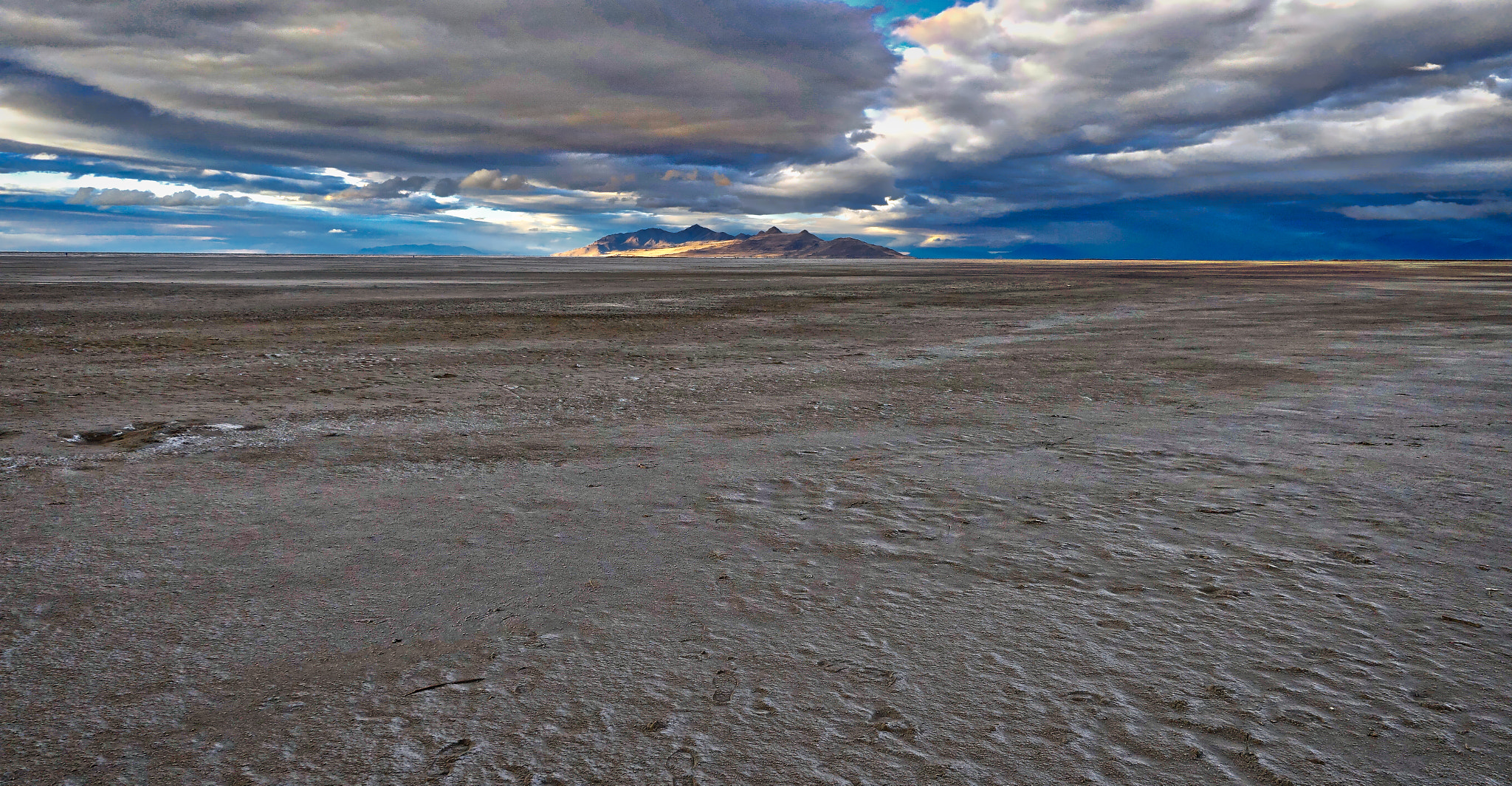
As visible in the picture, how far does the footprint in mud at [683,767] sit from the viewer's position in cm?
207

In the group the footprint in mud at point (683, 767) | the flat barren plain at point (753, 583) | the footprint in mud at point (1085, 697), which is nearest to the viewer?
the footprint in mud at point (683, 767)

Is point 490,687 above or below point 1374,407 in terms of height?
below

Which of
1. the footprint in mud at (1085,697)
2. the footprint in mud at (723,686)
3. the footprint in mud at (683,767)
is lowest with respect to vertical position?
the footprint in mud at (683,767)

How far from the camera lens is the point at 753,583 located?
3309mm

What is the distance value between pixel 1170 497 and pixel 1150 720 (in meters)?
2.40

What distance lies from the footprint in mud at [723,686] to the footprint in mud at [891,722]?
1.38ft

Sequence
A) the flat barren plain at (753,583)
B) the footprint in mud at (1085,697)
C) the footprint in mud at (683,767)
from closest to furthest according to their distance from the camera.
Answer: the footprint in mud at (683,767), the flat barren plain at (753,583), the footprint in mud at (1085,697)

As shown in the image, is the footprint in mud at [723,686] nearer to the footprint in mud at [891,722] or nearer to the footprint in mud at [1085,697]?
the footprint in mud at [891,722]

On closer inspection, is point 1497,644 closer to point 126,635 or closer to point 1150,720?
point 1150,720

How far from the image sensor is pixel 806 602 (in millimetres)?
3125

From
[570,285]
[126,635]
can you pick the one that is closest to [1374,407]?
[126,635]

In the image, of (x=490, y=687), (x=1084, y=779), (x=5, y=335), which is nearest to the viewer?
(x=1084, y=779)

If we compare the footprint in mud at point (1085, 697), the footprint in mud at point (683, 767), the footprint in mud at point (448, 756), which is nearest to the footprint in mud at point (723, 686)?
the footprint in mud at point (683, 767)

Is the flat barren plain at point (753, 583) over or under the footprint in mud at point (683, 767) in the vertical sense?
over
